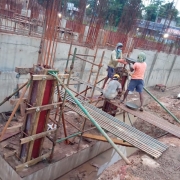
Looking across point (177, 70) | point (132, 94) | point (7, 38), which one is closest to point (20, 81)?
point (7, 38)

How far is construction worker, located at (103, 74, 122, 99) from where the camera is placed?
6.61 meters

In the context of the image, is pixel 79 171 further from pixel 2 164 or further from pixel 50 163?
pixel 2 164

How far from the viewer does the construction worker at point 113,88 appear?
661cm

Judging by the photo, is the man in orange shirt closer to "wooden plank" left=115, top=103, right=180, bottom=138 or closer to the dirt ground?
"wooden plank" left=115, top=103, right=180, bottom=138

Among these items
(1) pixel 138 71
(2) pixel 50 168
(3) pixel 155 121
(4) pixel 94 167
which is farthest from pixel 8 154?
(1) pixel 138 71

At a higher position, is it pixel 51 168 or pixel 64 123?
pixel 64 123

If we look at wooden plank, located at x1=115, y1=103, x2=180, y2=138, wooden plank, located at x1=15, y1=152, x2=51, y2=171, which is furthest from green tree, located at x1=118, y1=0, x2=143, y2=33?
wooden plank, located at x1=15, y1=152, x2=51, y2=171

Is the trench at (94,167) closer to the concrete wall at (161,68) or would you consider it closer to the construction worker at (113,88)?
the construction worker at (113,88)

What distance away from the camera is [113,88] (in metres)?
6.69

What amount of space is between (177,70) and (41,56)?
16532 mm

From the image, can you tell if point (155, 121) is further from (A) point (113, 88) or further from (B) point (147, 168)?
(B) point (147, 168)

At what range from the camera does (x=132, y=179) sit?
4.22 meters

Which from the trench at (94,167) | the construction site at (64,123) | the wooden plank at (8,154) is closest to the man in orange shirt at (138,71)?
the construction site at (64,123)

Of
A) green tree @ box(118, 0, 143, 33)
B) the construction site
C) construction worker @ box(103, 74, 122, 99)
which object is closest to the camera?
the construction site
